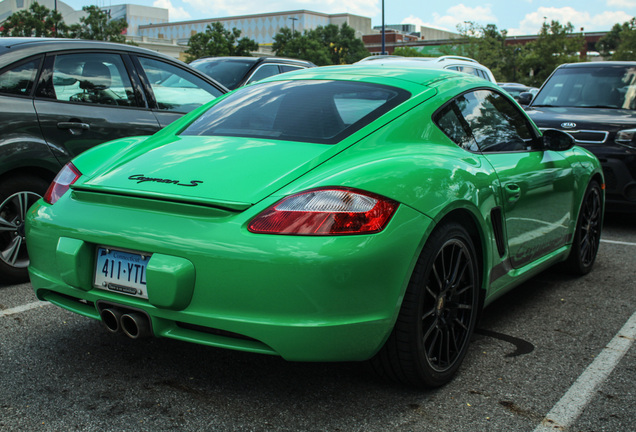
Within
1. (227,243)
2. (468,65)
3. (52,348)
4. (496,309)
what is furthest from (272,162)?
(468,65)

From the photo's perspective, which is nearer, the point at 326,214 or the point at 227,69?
the point at 326,214

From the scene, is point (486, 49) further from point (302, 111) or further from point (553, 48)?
point (302, 111)

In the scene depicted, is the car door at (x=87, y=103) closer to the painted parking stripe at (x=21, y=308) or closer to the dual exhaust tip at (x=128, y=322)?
the painted parking stripe at (x=21, y=308)

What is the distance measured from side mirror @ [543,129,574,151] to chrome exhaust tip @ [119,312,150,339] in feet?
8.51

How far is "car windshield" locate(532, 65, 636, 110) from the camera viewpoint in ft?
26.0


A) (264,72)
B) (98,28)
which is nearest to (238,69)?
(264,72)

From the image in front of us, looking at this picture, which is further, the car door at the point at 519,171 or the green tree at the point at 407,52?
the green tree at the point at 407,52

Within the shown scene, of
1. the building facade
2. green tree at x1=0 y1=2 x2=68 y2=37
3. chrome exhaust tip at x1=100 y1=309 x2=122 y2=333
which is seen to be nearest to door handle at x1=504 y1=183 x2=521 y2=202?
chrome exhaust tip at x1=100 y1=309 x2=122 y2=333

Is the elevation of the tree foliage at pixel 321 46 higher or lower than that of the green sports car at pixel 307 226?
higher

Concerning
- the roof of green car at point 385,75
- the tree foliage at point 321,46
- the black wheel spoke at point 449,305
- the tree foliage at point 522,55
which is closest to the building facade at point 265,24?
the tree foliage at point 321,46

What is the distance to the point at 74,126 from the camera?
4.64 m

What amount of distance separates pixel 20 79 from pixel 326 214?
291 centimetres

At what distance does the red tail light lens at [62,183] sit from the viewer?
316 centimetres

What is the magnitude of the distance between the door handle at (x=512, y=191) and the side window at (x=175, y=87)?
2.89 meters
